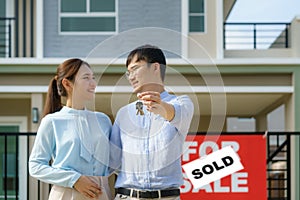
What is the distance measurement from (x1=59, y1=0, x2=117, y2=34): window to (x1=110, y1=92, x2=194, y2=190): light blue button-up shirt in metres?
7.29

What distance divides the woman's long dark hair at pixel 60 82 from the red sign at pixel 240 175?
184 cm

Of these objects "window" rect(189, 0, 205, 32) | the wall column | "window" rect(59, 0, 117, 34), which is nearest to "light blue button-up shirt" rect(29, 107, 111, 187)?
"window" rect(59, 0, 117, 34)

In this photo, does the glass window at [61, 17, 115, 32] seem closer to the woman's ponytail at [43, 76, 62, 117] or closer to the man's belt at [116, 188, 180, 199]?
the woman's ponytail at [43, 76, 62, 117]

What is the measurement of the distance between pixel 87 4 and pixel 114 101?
7.49m

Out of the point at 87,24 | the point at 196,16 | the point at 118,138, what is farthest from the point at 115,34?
the point at 118,138

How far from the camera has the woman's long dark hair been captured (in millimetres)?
3051

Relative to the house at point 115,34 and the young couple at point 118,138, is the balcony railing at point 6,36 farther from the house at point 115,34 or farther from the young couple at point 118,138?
the young couple at point 118,138

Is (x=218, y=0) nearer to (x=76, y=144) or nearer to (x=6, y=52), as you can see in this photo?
(x=6, y=52)

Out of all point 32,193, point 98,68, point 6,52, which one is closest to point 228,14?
point 6,52

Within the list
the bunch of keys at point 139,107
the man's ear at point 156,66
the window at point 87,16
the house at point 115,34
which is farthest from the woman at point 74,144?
the window at point 87,16

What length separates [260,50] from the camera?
33.7 feet

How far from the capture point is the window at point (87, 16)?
10.1 m

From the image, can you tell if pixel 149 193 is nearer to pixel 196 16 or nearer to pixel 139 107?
pixel 139 107

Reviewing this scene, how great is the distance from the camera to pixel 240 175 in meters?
4.98
